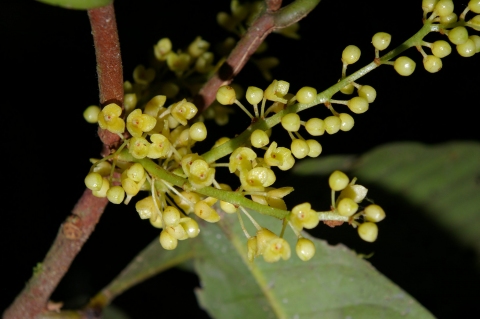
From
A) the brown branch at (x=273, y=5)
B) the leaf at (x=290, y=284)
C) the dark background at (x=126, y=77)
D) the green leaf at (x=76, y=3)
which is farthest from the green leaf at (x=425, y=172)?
the green leaf at (x=76, y=3)

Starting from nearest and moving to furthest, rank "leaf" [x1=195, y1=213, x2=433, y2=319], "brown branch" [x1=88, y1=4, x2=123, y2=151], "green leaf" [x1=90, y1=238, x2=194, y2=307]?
"brown branch" [x1=88, y1=4, x2=123, y2=151], "leaf" [x1=195, y1=213, x2=433, y2=319], "green leaf" [x1=90, y1=238, x2=194, y2=307]

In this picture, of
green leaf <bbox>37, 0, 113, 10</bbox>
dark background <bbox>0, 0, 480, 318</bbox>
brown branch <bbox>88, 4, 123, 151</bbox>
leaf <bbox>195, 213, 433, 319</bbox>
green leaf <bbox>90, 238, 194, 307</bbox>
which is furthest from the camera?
dark background <bbox>0, 0, 480, 318</bbox>

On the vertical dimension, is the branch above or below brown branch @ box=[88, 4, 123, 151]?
below

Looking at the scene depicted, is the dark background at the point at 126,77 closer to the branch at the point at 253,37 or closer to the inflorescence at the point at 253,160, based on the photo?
the branch at the point at 253,37

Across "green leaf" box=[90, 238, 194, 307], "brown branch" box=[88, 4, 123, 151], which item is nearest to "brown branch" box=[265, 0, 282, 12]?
"brown branch" box=[88, 4, 123, 151]

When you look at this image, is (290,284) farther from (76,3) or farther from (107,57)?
(76,3)

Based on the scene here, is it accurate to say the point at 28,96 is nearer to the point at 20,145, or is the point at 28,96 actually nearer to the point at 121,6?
the point at 20,145

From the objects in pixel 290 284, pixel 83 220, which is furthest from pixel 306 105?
pixel 290 284

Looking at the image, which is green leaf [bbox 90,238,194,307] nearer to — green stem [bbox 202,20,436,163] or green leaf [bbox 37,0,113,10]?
green stem [bbox 202,20,436,163]
